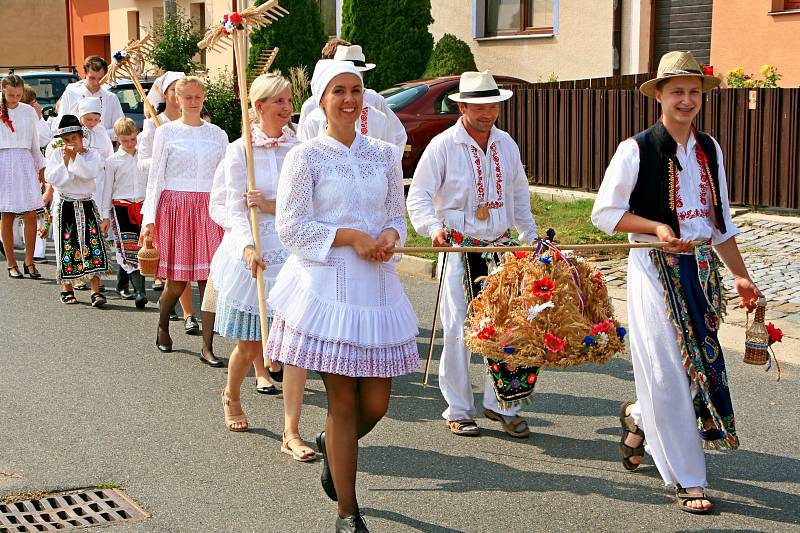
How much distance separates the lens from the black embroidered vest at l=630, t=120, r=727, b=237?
5602mm

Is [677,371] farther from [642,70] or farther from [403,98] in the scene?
[642,70]

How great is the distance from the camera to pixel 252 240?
6.25 metres

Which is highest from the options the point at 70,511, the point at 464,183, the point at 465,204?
the point at 464,183

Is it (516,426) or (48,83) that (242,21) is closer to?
(516,426)

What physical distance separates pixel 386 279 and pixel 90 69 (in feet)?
30.9

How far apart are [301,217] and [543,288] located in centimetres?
113

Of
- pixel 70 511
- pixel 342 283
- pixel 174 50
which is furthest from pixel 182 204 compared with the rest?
pixel 174 50

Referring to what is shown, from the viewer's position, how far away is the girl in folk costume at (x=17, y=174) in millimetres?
12258

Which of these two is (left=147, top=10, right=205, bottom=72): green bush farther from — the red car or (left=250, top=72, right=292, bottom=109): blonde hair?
(left=250, top=72, right=292, bottom=109): blonde hair

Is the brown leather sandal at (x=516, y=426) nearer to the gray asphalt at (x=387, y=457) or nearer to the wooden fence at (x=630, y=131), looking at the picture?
the gray asphalt at (x=387, y=457)

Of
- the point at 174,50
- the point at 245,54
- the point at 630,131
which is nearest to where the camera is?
the point at 245,54

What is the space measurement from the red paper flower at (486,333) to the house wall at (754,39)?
13068 millimetres

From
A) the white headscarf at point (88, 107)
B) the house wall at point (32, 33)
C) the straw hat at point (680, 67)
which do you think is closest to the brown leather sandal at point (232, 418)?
the straw hat at point (680, 67)

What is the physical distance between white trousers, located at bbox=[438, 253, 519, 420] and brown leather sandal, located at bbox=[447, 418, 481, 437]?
0.03m
